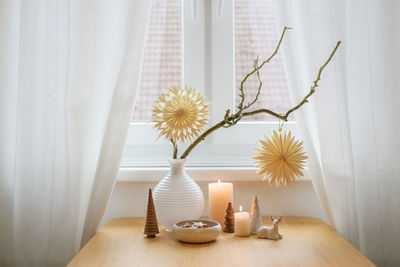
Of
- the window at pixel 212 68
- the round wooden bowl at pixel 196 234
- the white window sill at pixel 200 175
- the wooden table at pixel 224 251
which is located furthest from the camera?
the window at pixel 212 68

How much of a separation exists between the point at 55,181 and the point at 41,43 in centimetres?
44

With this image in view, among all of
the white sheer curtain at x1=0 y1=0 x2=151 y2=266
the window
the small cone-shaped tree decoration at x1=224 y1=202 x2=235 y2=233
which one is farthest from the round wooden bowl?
the window

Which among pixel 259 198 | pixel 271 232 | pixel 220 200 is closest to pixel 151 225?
pixel 220 200

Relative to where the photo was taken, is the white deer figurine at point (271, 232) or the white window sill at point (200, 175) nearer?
the white deer figurine at point (271, 232)

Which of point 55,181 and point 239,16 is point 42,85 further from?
point 239,16

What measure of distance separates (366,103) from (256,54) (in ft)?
1.54

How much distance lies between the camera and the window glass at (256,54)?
155cm

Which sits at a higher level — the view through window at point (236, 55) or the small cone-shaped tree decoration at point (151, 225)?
the view through window at point (236, 55)

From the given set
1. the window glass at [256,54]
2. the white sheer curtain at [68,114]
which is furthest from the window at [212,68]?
the white sheer curtain at [68,114]

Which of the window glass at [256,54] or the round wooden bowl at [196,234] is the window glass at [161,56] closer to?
the window glass at [256,54]

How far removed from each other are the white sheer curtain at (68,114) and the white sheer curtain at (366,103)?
0.56 meters

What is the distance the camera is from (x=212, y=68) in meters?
1.54

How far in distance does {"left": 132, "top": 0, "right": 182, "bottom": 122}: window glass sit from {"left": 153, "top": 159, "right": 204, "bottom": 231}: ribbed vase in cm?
43

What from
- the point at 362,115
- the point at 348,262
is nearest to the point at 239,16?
the point at 362,115
